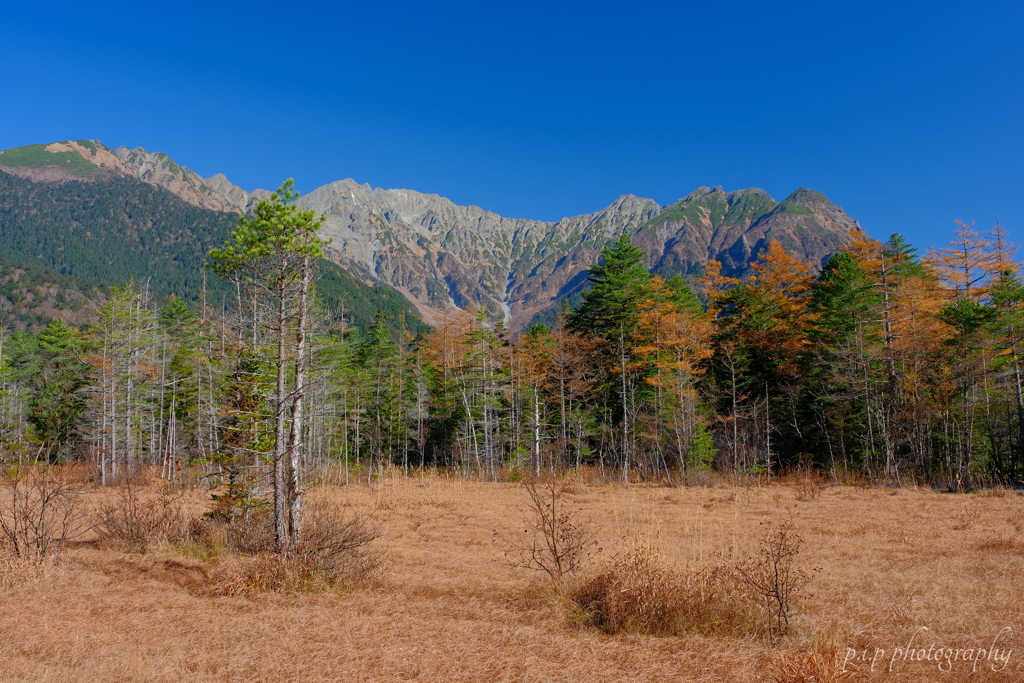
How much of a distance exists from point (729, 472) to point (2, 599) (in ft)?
80.1

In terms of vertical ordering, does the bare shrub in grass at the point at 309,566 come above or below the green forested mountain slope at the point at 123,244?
below

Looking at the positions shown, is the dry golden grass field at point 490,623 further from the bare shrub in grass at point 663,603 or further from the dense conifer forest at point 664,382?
the dense conifer forest at point 664,382

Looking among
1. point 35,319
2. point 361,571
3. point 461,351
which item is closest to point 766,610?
point 361,571

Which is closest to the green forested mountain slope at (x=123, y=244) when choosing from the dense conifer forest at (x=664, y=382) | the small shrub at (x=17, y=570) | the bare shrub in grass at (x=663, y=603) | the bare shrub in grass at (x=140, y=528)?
the dense conifer forest at (x=664, y=382)

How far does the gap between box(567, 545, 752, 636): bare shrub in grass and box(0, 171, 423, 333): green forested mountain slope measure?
124009 mm

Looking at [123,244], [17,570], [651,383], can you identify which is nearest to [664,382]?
[651,383]

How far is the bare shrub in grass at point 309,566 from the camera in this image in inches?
251

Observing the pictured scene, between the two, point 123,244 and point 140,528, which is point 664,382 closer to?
point 140,528

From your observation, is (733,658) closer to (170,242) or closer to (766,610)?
(766,610)

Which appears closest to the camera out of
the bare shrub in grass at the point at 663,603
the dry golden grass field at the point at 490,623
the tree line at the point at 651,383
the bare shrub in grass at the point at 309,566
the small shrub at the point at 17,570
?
the dry golden grass field at the point at 490,623

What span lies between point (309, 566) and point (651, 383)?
20.7 m

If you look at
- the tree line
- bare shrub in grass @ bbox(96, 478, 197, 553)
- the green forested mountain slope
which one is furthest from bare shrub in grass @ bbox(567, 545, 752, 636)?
the green forested mountain slope

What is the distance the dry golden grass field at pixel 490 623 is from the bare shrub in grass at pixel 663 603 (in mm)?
57

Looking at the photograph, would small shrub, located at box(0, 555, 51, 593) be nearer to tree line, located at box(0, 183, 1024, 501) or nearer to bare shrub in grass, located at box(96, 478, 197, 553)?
bare shrub in grass, located at box(96, 478, 197, 553)
